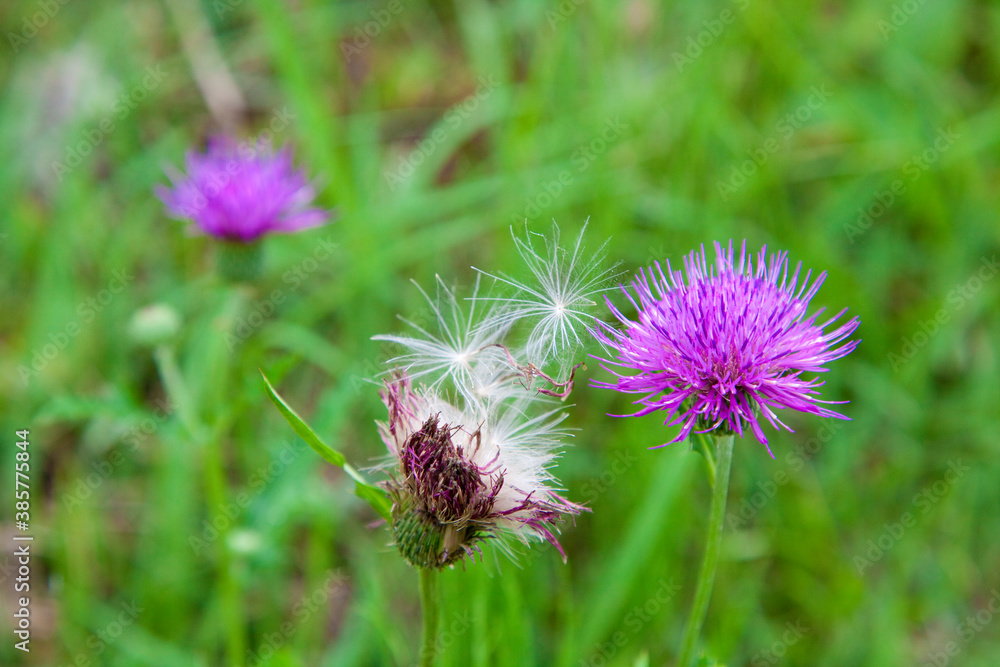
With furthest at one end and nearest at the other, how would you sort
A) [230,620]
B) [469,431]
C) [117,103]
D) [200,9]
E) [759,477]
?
[200,9] → [117,103] → [759,477] → [230,620] → [469,431]

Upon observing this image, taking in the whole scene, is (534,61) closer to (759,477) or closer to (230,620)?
(759,477)

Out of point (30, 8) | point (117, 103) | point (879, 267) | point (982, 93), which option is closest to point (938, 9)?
point (982, 93)

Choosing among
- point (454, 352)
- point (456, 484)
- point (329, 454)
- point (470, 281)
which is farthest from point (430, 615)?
point (470, 281)

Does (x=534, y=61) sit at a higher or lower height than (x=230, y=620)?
higher

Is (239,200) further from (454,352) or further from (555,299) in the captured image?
(555,299)

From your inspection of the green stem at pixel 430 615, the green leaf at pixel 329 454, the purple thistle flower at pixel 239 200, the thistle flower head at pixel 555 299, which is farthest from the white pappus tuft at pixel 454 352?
the purple thistle flower at pixel 239 200

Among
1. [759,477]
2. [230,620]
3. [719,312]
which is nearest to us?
[719,312]

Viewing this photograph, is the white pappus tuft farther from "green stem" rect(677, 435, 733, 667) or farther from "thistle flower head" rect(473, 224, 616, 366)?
"green stem" rect(677, 435, 733, 667)

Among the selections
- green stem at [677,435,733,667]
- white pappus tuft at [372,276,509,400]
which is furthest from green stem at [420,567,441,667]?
green stem at [677,435,733,667]
